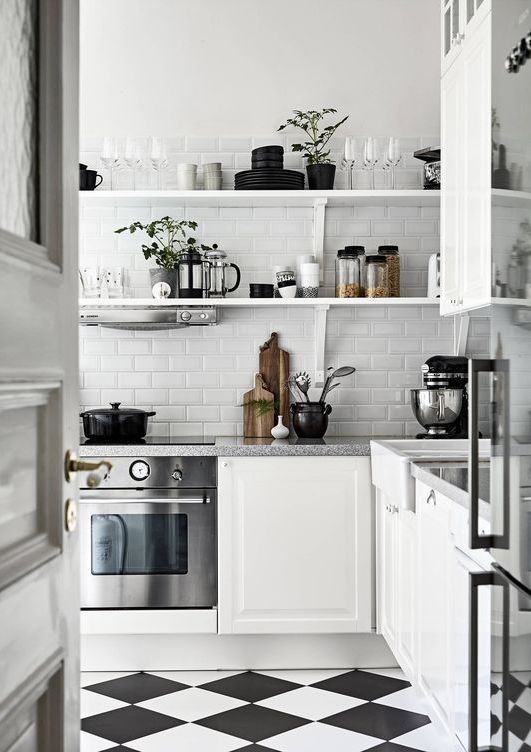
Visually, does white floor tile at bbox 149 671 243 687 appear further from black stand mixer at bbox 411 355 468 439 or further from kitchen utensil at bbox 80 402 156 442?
black stand mixer at bbox 411 355 468 439

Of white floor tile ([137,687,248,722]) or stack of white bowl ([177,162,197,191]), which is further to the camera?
stack of white bowl ([177,162,197,191])

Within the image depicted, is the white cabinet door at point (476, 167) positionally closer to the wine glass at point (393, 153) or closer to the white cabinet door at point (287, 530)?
the wine glass at point (393, 153)

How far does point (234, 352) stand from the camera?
4.31 meters

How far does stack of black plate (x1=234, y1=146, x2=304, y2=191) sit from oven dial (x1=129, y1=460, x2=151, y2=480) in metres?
1.35

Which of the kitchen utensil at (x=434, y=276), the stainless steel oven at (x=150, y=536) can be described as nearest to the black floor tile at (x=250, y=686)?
the stainless steel oven at (x=150, y=536)

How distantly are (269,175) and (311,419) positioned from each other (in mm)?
1131

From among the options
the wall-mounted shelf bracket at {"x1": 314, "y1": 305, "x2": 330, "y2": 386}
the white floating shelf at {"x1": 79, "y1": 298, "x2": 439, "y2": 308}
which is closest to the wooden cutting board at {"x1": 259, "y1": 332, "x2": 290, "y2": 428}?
the wall-mounted shelf bracket at {"x1": 314, "y1": 305, "x2": 330, "y2": 386}

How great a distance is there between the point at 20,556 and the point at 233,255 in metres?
3.28

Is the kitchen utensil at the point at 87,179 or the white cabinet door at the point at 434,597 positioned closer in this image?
the white cabinet door at the point at 434,597

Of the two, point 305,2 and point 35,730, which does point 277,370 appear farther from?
point 35,730

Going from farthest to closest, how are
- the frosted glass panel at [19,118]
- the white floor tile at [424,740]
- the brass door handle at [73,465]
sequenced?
the white floor tile at [424,740] → the brass door handle at [73,465] → the frosted glass panel at [19,118]

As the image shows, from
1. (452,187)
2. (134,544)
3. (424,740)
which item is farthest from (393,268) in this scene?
(424,740)

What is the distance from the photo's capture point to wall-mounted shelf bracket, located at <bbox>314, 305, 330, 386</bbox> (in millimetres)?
4141

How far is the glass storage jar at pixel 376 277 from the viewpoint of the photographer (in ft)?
13.3
